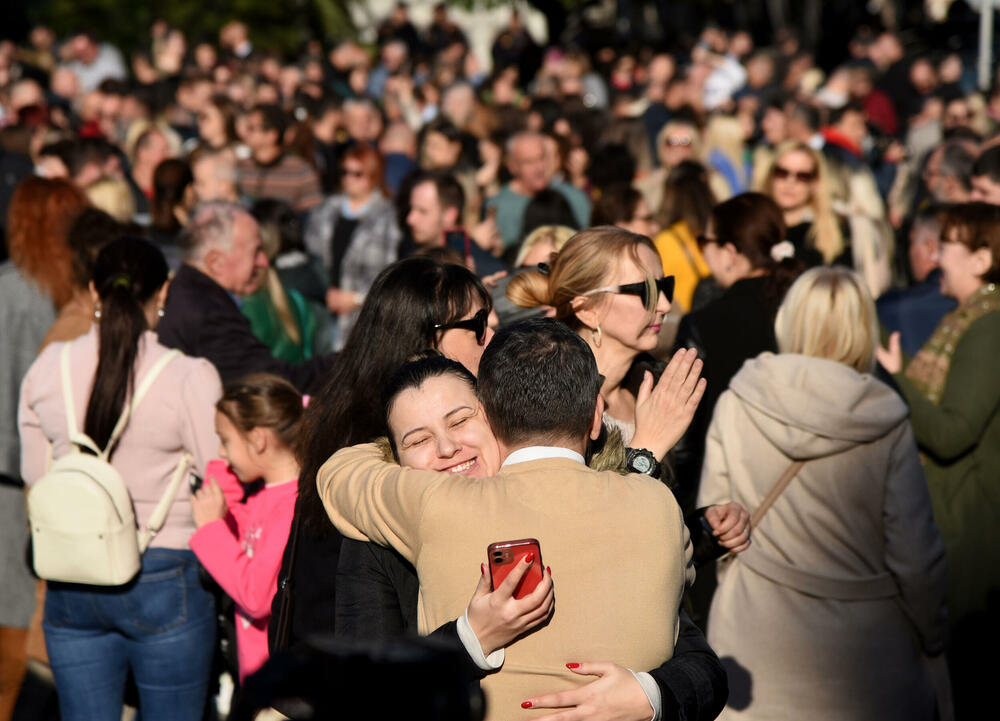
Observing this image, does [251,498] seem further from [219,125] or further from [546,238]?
[219,125]

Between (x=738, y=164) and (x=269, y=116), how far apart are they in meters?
3.89

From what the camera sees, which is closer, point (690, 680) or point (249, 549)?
point (690, 680)

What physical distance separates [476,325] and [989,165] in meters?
4.14

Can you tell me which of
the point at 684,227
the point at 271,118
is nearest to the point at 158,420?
the point at 684,227

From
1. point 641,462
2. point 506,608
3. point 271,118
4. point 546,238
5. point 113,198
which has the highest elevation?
point 271,118

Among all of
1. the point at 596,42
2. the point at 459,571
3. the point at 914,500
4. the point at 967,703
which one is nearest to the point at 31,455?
the point at 459,571

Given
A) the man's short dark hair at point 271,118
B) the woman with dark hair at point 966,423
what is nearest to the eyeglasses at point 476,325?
the woman with dark hair at point 966,423

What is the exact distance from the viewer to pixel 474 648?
7.66 feet

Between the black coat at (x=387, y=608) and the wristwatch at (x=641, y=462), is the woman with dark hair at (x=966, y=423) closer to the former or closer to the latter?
the wristwatch at (x=641, y=462)

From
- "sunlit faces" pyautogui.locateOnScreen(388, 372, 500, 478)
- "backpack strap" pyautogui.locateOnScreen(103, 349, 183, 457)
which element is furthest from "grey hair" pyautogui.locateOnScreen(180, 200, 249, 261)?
"sunlit faces" pyautogui.locateOnScreen(388, 372, 500, 478)

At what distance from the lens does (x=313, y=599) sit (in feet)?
10.3

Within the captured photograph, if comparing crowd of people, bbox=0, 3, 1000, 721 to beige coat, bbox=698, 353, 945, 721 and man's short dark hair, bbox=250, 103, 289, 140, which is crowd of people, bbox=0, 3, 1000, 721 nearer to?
beige coat, bbox=698, 353, 945, 721

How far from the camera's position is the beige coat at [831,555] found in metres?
4.00

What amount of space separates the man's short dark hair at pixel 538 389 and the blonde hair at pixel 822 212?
4.86 m
